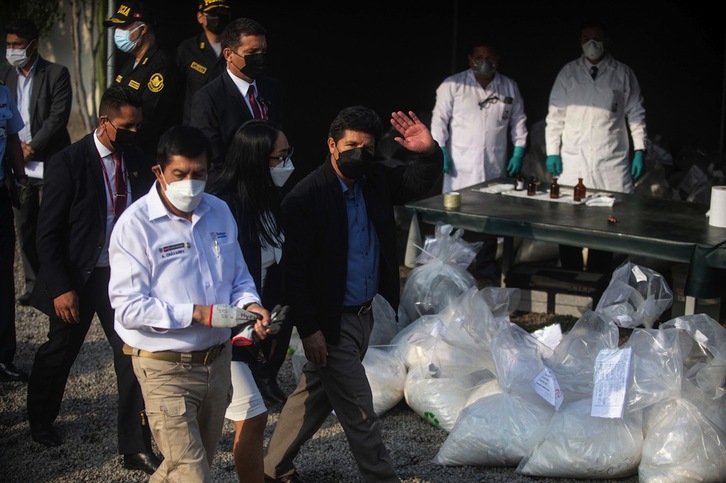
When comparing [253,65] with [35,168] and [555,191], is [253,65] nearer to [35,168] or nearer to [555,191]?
[35,168]

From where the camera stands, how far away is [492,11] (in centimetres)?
1029

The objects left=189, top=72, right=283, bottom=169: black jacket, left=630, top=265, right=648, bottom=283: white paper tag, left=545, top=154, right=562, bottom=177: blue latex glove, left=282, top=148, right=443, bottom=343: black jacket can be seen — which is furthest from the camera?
left=545, top=154, right=562, bottom=177: blue latex glove

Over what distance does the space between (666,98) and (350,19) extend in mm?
3261

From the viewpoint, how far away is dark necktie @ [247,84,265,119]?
4988 millimetres

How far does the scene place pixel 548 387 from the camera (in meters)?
3.98

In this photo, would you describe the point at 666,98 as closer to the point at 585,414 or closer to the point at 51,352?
the point at 585,414

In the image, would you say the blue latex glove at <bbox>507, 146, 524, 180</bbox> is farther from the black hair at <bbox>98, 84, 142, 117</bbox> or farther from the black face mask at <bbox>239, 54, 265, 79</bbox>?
the black hair at <bbox>98, 84, 142, 117</bbox>

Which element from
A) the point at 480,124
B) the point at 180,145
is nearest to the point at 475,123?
the point at 480,124

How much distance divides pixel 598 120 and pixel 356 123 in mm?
3892

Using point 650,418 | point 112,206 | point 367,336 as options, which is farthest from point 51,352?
point 650,418

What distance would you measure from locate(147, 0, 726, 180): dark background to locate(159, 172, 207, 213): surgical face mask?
17.2 ft

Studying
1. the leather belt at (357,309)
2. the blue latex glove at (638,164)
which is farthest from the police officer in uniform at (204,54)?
the blue latex glove at (638,164)

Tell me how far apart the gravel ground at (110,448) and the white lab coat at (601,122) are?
3007 mm

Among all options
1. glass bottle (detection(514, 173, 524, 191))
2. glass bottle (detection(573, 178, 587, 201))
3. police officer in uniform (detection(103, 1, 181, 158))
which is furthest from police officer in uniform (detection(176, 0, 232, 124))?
glass bottle (detection(573, 178, 587, 201))
